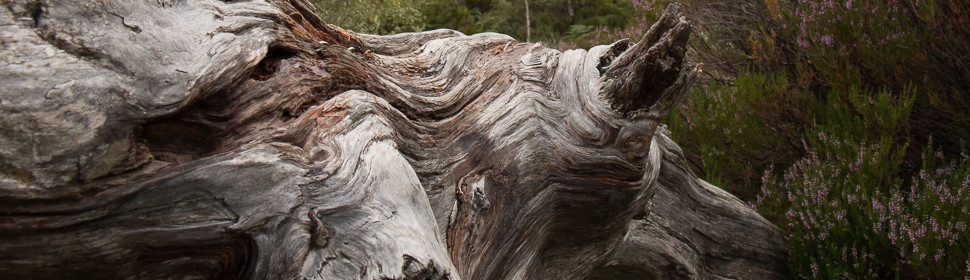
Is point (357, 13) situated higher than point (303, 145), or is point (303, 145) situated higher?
point (357, 13)

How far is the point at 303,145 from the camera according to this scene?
1743mm

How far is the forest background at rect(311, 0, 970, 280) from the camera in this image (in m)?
2.84

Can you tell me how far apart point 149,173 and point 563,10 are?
16.2 m

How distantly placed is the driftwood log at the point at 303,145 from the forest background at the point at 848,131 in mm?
1239

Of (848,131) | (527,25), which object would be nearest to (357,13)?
(527,25)

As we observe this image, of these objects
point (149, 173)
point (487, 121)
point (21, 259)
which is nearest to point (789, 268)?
point (487, 121)

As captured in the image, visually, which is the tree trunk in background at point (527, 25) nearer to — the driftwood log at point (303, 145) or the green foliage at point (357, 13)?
the green foliage at point (357, 13)

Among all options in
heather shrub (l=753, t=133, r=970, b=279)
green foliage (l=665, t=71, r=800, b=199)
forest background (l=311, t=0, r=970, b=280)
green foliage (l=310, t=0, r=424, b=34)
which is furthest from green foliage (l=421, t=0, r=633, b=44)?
heather shrub (l=753, t=133, r=970, b=279)

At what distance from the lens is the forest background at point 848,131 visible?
2.84m

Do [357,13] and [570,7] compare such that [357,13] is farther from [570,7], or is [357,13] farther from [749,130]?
[749,130]

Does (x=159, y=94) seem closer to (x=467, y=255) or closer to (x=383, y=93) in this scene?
(x=383, y=93)

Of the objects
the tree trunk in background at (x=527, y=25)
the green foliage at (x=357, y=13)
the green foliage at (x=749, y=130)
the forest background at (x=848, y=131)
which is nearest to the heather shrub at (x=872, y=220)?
the forest background at (x=848, y=131)

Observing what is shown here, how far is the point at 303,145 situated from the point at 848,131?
3536 mm

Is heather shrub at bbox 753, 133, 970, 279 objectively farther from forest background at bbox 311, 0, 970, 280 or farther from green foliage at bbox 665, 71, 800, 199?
green foliage at bbox 665, 71, 800, 199
